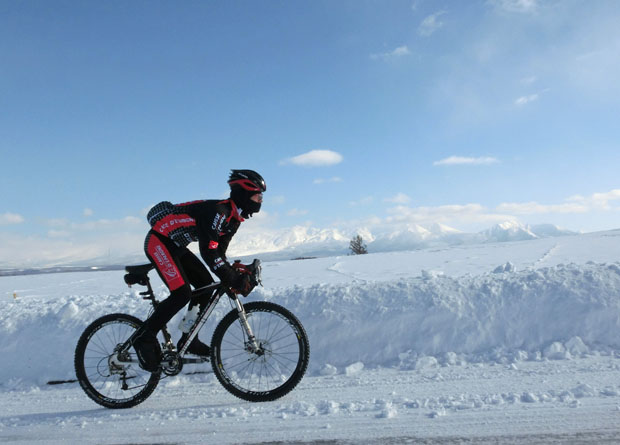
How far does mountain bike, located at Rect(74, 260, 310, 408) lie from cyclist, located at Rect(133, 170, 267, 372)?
13 cm

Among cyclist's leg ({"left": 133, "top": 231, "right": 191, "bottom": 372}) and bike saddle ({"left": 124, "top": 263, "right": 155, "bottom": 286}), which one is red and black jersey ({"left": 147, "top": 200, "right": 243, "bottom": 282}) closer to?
cyclist's leg ({"left": 133, "top": 231, "right": 191, "bottom": 372})

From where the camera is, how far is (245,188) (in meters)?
4.08

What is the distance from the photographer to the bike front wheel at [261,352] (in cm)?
388

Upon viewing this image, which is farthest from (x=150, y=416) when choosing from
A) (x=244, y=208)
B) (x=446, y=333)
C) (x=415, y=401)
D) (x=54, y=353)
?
(x=446, y=333)

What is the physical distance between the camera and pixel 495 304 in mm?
5242

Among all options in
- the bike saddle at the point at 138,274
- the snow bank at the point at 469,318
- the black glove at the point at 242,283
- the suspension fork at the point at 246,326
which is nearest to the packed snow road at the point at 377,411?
the snow bank at the point at 469,318

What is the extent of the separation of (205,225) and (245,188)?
1.87 feet

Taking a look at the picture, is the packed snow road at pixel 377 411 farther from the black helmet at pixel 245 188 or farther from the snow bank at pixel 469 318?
the black helmet at pixel 245 188

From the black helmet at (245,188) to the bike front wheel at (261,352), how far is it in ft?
3.27

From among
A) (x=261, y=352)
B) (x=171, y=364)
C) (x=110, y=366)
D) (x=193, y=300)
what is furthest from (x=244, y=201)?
(x=110, y=366)

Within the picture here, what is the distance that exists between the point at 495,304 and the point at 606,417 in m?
2.38

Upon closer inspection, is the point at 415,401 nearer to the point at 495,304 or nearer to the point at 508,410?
the point at 508,410

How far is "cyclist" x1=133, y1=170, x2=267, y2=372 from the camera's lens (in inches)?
152

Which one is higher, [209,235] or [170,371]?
[209,235]
